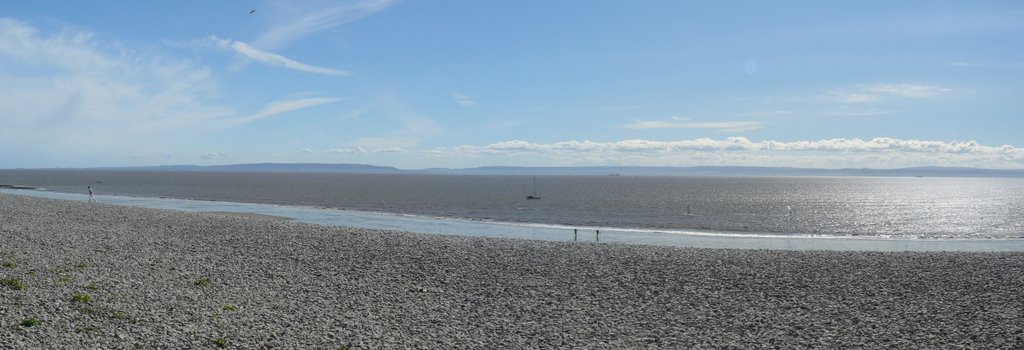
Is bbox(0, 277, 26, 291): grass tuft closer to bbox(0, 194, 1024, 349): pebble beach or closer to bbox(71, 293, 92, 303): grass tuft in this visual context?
bbox(0, 194, 1024, 349): pebble beach

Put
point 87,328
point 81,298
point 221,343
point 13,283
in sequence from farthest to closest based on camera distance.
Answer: point 13,283 < point 81,298 < point 87,328 < point 221,343

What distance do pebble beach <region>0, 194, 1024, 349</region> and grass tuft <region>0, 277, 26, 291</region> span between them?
3 centimetres

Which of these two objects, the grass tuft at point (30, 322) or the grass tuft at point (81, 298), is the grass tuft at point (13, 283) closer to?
the grass tuft at point (81, 298)

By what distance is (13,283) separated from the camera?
15.2 m

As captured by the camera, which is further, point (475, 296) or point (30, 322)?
point (475, 296)

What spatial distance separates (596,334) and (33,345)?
10320 mm

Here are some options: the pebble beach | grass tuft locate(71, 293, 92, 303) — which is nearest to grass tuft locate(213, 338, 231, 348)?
the pebble beach

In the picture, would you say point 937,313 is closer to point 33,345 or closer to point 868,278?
point 868,278

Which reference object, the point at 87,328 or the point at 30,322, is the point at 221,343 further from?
the point at 30,322

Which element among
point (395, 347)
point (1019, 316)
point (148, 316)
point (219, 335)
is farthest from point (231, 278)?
point (1019, 316)

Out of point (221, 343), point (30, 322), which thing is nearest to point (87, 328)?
Result: point (30, 322)

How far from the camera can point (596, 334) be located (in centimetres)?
1495

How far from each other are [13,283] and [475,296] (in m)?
10.6

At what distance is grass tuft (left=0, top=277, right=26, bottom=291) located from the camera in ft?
49.2
